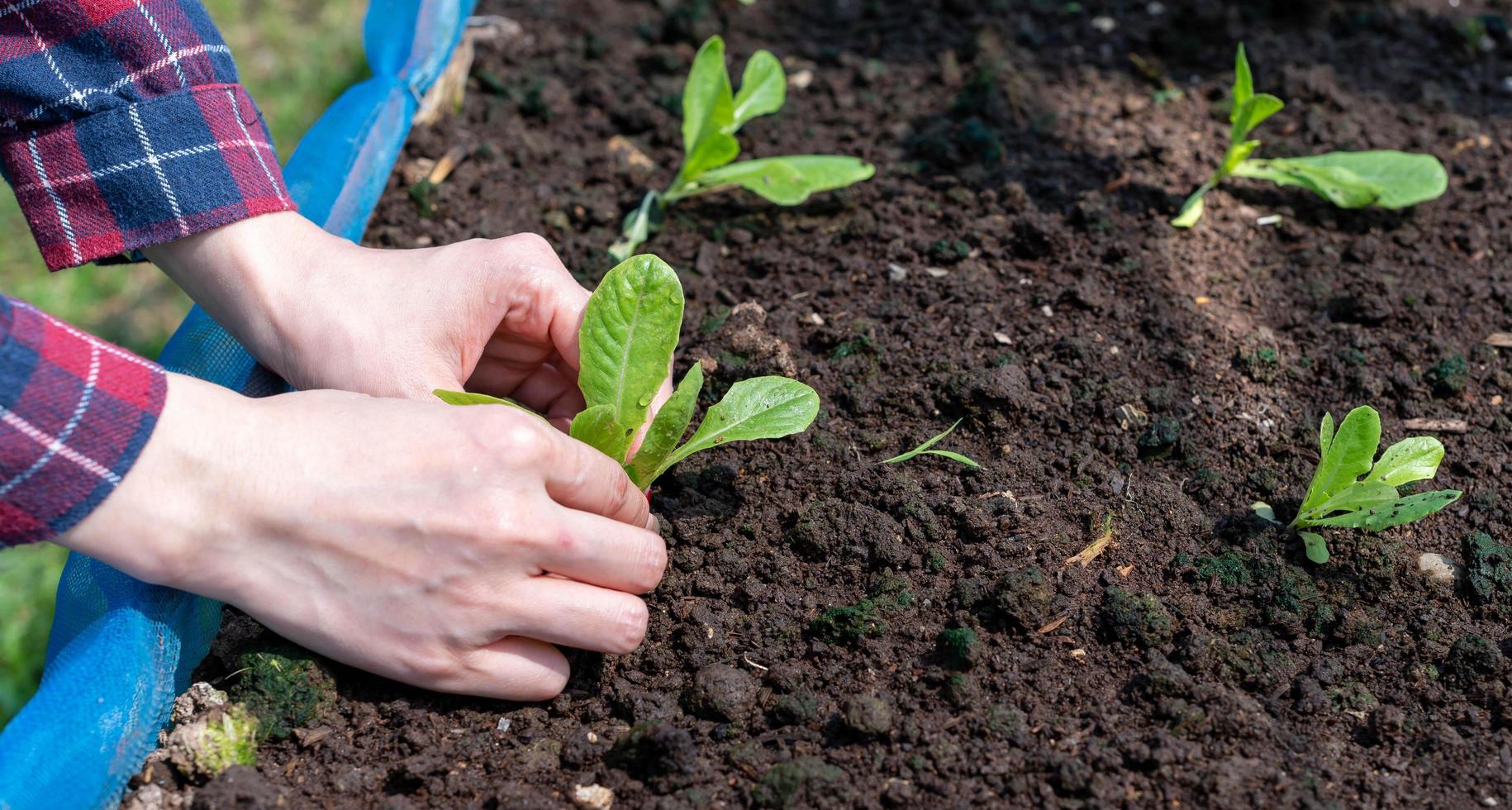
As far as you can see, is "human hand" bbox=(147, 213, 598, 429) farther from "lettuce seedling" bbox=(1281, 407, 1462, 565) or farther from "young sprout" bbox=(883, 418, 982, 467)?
"lettuce seedling" bbox=(1281, 407, 1462, 565)

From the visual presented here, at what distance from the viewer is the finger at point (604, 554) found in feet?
4.34

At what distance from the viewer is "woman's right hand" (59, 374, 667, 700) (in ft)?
4.14

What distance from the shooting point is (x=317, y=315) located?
1.57 meters

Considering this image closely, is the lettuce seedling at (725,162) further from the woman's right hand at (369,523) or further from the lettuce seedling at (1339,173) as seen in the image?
the woman's right hand at (369,523)

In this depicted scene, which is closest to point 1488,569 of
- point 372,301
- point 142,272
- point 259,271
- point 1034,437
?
point 1034,437

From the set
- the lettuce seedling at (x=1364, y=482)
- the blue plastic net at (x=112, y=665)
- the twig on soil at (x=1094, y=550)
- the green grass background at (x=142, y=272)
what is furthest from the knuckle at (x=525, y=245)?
the green grass background at (x=142, y=272)

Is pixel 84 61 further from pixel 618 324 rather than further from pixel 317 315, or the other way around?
pixel 618 324

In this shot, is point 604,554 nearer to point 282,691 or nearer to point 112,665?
point 282,691

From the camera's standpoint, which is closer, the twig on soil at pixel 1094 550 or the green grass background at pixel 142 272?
the twig on soil at pixel 1094 550

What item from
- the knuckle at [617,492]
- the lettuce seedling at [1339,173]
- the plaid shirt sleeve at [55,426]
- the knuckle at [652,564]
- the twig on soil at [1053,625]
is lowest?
the twig on soil at [1053,625]

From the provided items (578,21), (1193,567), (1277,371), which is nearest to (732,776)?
(1193,567)

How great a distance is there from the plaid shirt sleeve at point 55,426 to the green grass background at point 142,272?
52.9 inches

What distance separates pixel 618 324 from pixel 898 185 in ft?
2.96

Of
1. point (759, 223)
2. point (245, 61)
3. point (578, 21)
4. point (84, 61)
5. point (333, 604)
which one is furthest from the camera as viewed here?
point (245, 61)
